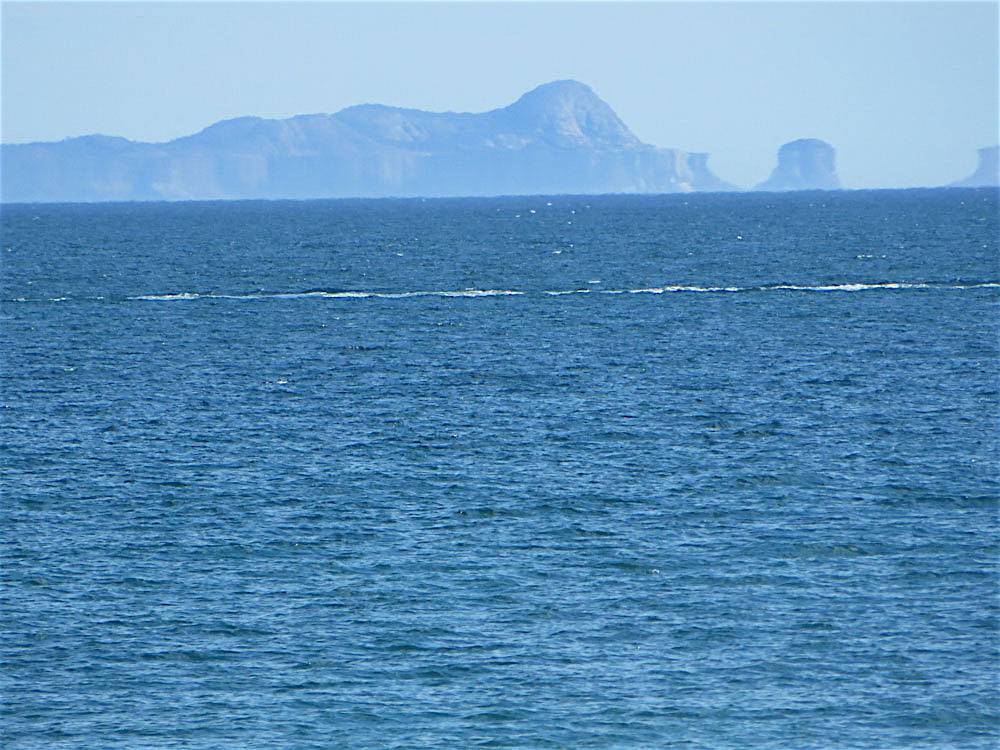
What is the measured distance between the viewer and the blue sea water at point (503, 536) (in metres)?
30.6

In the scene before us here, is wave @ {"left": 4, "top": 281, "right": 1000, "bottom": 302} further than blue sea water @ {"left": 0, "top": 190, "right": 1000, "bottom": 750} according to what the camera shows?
Yes

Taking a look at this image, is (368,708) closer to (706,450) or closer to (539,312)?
(706,450)

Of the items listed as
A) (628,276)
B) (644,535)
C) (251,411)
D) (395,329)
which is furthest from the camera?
(628,276)

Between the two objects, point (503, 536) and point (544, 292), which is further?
point (544, 292)

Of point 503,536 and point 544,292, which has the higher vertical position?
point 544,292

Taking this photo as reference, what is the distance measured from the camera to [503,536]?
4250cm

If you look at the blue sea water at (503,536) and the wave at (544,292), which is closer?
the blue sea water at (503,536)

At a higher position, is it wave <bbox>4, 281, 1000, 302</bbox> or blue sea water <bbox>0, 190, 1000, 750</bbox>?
wave <bbox>4, 281, 1000, 302</bbox>

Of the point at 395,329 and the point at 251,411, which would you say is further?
the point at 395,329

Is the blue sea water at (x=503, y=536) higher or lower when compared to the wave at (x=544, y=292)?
lower

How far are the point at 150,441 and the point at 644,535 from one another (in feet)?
75.4

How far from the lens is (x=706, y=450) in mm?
53500

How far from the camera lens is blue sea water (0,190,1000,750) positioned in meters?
30.6

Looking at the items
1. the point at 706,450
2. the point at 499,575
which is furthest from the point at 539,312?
the point at 499,575
